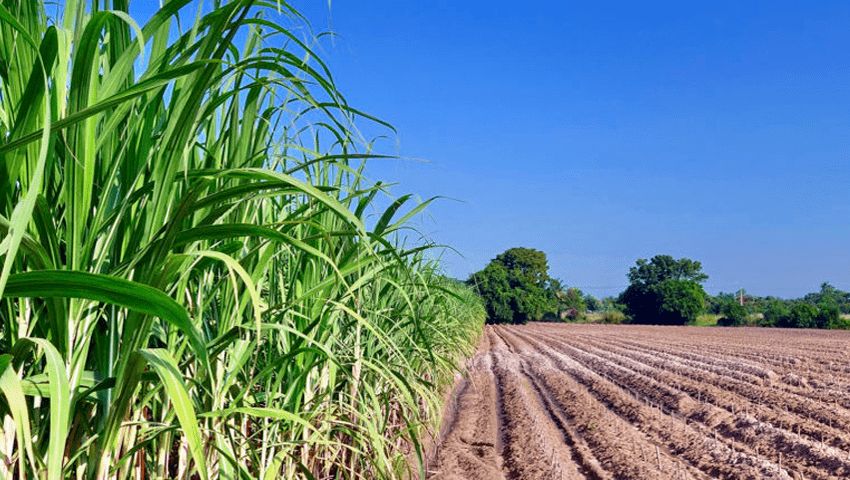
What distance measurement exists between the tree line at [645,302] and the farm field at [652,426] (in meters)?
22.6

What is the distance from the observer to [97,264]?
96cm

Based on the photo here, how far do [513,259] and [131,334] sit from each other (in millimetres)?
71901

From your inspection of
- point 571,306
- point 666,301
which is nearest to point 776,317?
point 666,301

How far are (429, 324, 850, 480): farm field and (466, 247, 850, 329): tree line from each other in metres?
22.6

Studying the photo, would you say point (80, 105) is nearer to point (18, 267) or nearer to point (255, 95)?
point (18, 267)

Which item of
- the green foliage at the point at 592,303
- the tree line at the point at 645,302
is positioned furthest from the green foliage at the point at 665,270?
the green foliage at the point at 592,303

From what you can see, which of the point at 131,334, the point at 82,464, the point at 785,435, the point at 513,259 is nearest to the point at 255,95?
the point at 131,334

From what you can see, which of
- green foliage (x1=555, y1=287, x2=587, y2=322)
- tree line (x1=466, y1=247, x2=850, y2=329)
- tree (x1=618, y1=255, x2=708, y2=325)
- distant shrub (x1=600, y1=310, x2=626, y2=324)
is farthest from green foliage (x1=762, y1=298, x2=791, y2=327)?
green foliage (x1=555, y1=287, x2=587, y2=322)

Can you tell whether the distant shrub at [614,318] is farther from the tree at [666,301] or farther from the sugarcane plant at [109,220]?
the sugarcane plant at [109,220]

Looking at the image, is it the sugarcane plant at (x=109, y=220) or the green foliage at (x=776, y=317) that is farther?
the green foliage at (x=776, y=317)

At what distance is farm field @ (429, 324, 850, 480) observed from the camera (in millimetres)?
5594

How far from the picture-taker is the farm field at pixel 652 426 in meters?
5.59

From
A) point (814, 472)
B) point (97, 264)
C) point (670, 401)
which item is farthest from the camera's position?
point (670, 401)

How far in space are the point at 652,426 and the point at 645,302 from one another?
6327 centimetres
